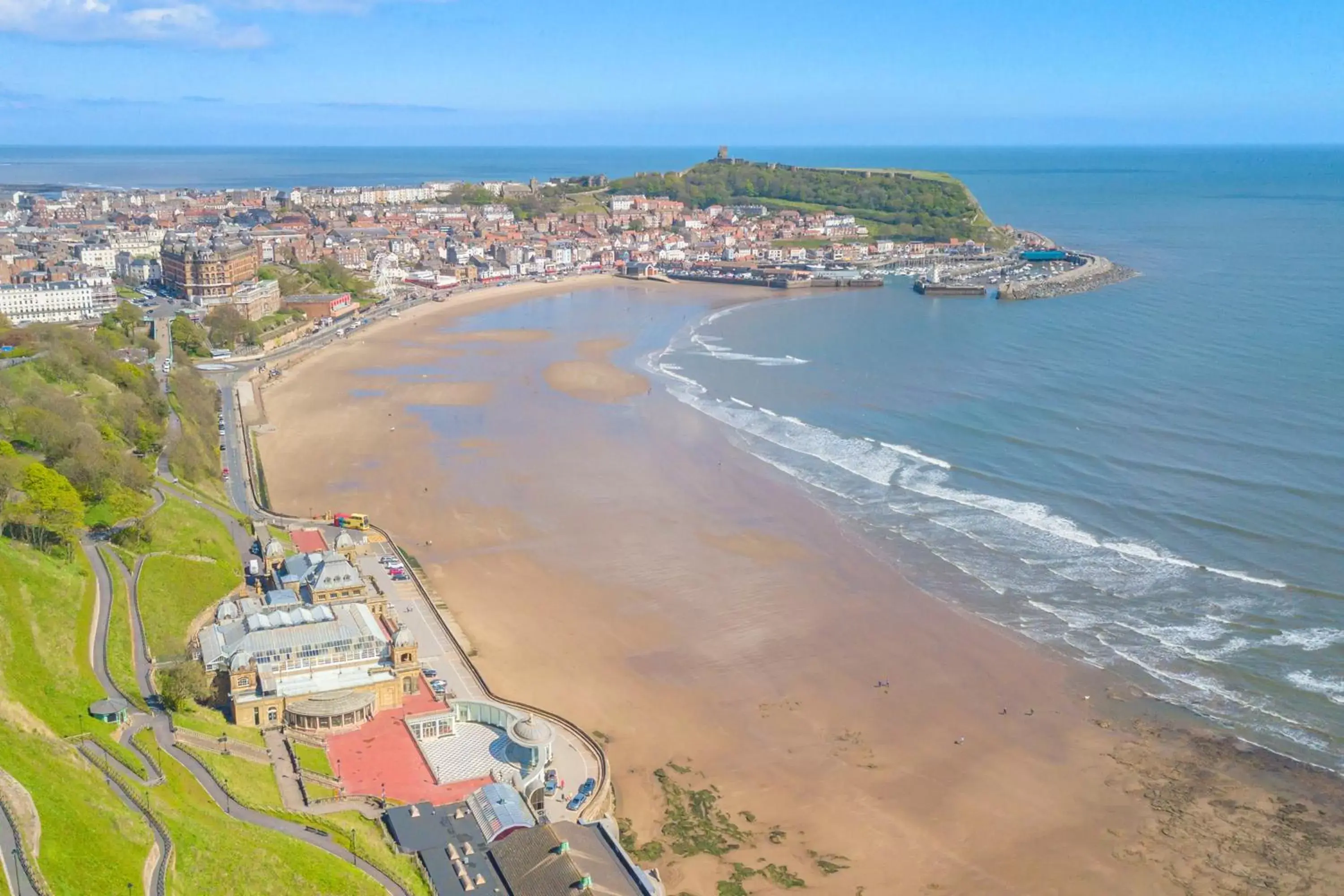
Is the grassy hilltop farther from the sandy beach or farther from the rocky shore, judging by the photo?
the sandy beach

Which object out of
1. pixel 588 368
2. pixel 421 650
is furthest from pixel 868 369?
pixel 421 650

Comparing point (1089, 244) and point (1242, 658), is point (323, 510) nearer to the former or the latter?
point (1242, 658)

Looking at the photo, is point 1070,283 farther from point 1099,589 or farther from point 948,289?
point 1099,589

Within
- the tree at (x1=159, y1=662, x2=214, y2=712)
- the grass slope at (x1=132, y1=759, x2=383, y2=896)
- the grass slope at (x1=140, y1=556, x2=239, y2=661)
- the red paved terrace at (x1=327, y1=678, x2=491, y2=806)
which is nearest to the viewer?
the grass slope at (x1=132, y1=759, x2=383, y2=896)

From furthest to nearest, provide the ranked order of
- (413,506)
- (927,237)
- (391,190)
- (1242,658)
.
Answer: (391,190)
(927,237)
(413,506)
(1242,658)

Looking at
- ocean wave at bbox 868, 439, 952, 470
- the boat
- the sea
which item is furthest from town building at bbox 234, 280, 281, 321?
the boat

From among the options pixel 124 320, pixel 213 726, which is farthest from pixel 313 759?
pixel 124 320

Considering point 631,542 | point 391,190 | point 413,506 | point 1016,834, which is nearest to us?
point 1016,834
